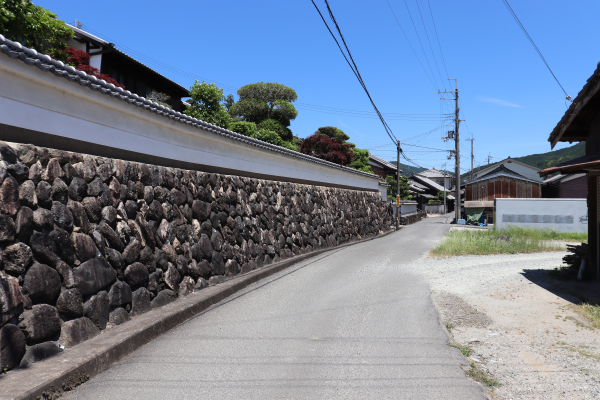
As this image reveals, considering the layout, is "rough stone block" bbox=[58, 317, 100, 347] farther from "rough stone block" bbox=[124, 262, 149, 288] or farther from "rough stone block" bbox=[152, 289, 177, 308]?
"rough stone block" bbox=[152, 289, 177, 308]

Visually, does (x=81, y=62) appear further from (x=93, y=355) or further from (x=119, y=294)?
(x=93, y=355)

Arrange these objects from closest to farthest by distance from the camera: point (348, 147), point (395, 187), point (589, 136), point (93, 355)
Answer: point (93, 355)
point (589, 136)
point (348, 147)
point (395, 187)

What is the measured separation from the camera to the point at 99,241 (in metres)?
5.59

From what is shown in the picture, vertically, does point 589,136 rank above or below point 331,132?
below

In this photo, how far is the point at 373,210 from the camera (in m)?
25.7

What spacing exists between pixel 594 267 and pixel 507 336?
5.94 m

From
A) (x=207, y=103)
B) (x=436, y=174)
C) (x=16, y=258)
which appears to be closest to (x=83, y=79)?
(x=16, y=258)

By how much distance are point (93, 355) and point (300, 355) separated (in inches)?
94.0

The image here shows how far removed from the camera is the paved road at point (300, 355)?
4.14 meters

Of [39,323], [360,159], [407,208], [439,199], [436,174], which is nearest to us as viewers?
[39,323]

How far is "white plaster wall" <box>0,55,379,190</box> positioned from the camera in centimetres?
459

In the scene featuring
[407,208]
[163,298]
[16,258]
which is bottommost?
[163,298]

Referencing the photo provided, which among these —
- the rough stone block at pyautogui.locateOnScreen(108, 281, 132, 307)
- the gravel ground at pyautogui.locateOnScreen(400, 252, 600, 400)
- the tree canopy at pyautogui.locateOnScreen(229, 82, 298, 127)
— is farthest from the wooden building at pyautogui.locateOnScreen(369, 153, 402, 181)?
the rough stone block at pyautogui.locateOnScreen(108, 281, 132, 307)

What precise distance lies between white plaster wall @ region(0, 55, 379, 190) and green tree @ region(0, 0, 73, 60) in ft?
15.5
